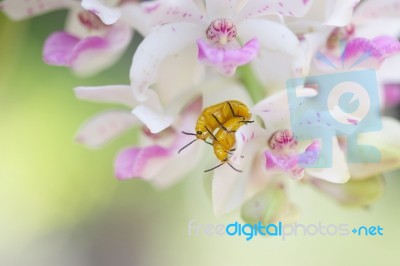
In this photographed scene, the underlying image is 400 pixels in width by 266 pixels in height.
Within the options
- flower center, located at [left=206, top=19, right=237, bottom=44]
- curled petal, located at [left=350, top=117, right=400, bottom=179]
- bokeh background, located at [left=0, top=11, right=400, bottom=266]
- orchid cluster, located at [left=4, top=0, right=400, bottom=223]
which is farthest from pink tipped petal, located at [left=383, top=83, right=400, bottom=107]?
bokeh background, located at [left=0, top=11, right=400, bottom=266]

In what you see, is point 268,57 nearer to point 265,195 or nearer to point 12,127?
point 265,195

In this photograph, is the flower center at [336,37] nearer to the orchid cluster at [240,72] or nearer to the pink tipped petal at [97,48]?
the orchid cluster at [240,72]

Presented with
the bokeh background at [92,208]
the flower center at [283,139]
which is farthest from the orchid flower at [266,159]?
the bokeh background at [92,208]

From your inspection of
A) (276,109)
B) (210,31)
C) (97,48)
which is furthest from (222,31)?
(97,48)

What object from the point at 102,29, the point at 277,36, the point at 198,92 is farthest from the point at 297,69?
the point at 102,29

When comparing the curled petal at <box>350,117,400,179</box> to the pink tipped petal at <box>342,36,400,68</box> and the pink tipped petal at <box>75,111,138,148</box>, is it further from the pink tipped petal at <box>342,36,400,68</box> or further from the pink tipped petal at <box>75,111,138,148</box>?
the pink tipped petal at <box>75,111,138,148</box>
